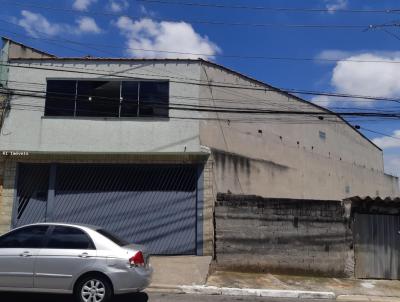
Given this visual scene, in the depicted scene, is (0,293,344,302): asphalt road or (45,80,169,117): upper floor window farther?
(45,80,169,117): upper floor window

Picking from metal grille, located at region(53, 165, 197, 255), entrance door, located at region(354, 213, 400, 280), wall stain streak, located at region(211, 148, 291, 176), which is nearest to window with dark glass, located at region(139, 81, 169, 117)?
metal grille, located at region(53, 165, 197, 255)

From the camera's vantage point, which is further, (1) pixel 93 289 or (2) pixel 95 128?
(2) pixel 95 128

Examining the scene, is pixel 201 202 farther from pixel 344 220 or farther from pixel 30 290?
pixel 30 290

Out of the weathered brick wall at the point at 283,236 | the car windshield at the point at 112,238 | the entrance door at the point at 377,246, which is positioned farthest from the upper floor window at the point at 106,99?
the car windshield at the point at 112,238

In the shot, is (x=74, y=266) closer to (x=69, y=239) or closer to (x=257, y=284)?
(x=69, y=239)

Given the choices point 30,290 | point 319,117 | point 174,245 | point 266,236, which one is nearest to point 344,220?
point 266,236

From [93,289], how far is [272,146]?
12.7 metres

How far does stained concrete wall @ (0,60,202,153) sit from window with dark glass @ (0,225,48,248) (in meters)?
6.58

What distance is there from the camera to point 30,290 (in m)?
8.56

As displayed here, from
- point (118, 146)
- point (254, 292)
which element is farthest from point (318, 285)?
point (118, 146)

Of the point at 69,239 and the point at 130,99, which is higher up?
the point at 130,99

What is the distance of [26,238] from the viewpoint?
8875 millimetres

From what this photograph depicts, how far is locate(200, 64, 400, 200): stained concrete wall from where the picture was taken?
16.7 metres

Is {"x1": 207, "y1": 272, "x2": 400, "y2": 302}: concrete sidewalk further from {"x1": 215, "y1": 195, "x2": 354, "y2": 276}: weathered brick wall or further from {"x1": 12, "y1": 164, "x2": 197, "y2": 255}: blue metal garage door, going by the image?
{"x1": 12, "y1": 164, "x2": 197, "y2": 255}: blue metal garage door
